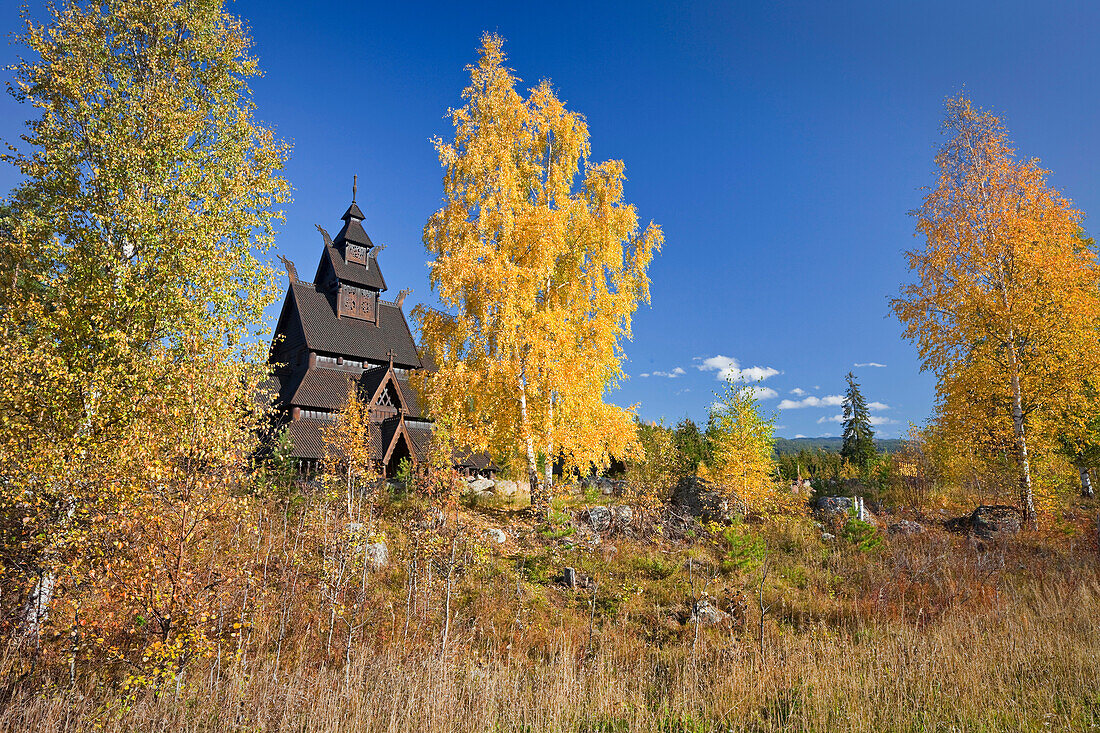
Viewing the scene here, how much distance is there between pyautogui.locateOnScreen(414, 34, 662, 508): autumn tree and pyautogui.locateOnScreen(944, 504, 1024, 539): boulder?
9830 millimetres

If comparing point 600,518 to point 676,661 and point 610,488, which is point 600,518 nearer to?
point 676,661

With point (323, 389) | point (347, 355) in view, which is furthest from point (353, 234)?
point (323, 389)

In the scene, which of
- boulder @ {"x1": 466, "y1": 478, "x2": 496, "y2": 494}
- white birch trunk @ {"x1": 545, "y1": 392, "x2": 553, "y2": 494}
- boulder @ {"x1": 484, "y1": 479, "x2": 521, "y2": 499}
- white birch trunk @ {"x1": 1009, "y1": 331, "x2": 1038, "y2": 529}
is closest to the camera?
white birch trunk @ {"x1": 1009, "y1": 331, "x2": 1038, "y2": 529}

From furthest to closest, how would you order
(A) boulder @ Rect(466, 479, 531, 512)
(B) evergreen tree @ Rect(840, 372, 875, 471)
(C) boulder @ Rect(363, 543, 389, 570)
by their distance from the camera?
(B) evergreen tree @ Rect(840, 372, 875, 471) < (A) boulder @ Rect(466, 479, 531, 512) < (C) boulder @ Rect(363, 543, 389, 570)

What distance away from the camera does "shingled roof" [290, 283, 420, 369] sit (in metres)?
27.4

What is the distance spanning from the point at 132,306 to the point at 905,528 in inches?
760

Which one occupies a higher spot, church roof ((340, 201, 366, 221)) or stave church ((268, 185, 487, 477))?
church roof ((340, 201, 366, 221))

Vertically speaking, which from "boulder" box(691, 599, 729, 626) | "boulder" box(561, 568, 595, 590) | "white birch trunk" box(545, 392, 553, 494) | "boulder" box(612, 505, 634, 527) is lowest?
"boulder" box(691, 599, 729, 626)

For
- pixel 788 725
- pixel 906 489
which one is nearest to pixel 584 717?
pixel 788 725

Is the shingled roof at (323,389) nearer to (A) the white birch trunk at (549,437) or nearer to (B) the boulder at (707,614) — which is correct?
(A) the white birch trunk at (549,437)

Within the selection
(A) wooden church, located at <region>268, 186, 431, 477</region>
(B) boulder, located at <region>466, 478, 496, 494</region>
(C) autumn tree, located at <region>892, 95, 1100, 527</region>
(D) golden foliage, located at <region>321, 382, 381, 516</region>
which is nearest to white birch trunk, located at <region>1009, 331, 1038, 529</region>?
(C) autumn tree, located at <region>892, 95, 1100, 527</region>

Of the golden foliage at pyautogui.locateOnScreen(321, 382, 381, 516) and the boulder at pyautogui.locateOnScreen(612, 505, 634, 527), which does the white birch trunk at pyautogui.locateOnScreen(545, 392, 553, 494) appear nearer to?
the boulder at pyautogui.locateOnScreen(612, 505, 634, 527)

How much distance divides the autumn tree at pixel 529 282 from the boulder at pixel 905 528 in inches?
307

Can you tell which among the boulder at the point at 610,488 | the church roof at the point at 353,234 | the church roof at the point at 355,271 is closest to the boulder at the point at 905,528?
the boulder at the point at 610,488
